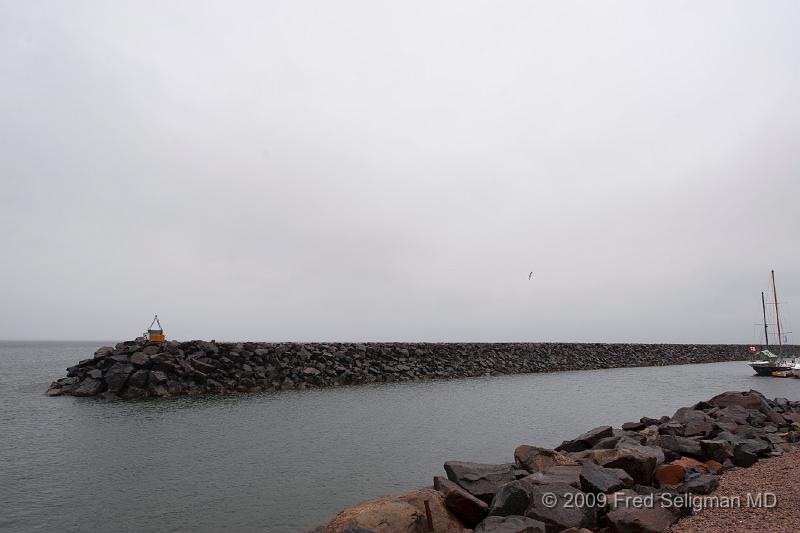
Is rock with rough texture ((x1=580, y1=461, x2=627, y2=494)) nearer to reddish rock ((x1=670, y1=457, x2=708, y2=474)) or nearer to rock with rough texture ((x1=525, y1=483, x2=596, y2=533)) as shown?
rock with rough texture ((x1=525, y1=483, x2=596, y2=533))

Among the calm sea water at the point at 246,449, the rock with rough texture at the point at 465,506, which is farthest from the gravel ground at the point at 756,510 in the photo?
the calm sea water at the point at 246,449

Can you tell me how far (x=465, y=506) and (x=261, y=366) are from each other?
23.8 m

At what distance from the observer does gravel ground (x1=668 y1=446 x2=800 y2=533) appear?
5.62 meters

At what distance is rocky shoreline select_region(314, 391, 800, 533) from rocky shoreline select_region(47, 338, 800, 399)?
21448 millimetres

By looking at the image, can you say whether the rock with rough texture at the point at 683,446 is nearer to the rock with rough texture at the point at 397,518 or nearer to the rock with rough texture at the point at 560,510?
the rock with rough texture at the point at 560,510

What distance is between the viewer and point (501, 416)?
1922 centimetres

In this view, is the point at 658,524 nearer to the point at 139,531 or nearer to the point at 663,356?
the point at 139,531

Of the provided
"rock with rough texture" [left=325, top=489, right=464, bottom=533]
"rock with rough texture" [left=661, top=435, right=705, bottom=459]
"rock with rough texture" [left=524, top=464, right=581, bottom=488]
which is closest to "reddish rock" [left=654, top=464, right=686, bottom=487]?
"rock with rough texture" [left=524, top=464, right=581, bottom=488]

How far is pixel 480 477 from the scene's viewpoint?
26.6 ft

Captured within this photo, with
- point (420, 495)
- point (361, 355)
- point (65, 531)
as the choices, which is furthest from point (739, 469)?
point (361, 355)

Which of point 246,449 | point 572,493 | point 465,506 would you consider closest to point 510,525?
point 465,506

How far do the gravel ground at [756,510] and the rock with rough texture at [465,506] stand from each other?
2.59 metres

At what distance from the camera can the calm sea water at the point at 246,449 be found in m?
8.87

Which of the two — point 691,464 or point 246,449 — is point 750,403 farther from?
point 246,449
